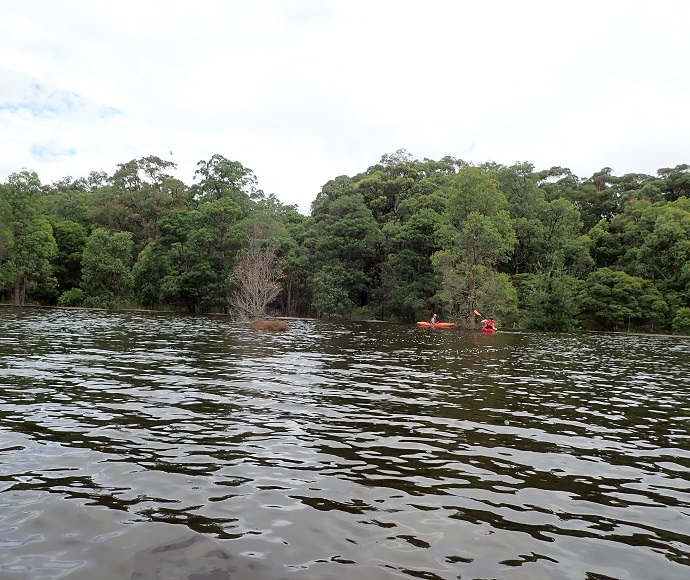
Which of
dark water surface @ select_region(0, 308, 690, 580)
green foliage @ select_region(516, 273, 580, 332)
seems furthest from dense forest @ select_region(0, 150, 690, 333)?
dark water surface @ select_region(0, 308, 690, 580)

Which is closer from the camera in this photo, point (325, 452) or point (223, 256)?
point (325, 452)

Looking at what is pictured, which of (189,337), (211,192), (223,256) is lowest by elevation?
(189,337)

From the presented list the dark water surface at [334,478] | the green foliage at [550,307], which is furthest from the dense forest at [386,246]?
the dark water surface at [334,478]

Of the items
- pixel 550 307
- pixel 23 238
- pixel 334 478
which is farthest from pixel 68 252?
pixel 334 478

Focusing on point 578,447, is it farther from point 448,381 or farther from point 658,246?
point 658,246

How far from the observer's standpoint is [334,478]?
7082 mm

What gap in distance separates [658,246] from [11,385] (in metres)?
64.3

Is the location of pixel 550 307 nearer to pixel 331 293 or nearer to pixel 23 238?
pixel 331 293

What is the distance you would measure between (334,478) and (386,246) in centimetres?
6426

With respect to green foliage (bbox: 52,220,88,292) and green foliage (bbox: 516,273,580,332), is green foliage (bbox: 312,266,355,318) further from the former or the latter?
green foliage (bbox: 52,220,88,292)

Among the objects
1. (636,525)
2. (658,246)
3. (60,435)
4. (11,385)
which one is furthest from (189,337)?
(658,246)

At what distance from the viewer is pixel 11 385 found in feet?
41.2

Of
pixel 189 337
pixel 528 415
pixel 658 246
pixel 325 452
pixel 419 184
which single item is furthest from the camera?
pixel 419 184

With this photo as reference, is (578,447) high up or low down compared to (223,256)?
down
